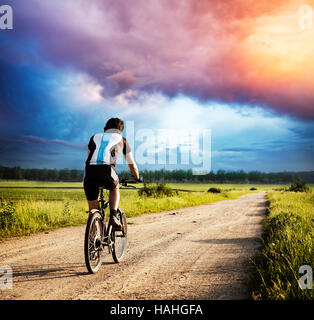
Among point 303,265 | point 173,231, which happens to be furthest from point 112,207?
point 173,231

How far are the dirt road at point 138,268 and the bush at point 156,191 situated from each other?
18088 millimetres

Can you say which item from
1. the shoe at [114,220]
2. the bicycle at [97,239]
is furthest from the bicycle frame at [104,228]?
the shoe at [114,220]

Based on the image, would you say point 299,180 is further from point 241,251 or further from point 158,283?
point 158,283

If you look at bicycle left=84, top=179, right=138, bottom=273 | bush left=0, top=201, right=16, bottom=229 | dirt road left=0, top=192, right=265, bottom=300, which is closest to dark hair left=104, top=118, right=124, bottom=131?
bicycle left=84, top=179, right=138, bottom=273

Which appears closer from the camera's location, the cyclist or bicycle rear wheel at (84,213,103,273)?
bicycle rear wheel at (84,213,103,273)

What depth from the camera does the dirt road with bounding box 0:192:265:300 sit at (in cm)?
411

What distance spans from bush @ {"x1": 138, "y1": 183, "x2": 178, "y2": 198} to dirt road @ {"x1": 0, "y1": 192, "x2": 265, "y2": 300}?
18088 millimetres

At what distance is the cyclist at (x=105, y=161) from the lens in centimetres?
496

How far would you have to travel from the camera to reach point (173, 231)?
32.3 ft

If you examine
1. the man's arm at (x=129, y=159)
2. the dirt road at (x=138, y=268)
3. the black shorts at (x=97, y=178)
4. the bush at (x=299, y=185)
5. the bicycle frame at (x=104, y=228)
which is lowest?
the bush at (x=299, y=185)

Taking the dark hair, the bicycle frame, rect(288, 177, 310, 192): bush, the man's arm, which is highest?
the dark hair

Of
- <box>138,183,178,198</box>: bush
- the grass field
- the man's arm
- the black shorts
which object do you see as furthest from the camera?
<box>138,183,178,198</box>: bush

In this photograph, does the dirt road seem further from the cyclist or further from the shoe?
the cyclist

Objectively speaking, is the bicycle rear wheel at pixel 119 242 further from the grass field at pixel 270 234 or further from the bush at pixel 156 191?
the bush at pixel 156 191
